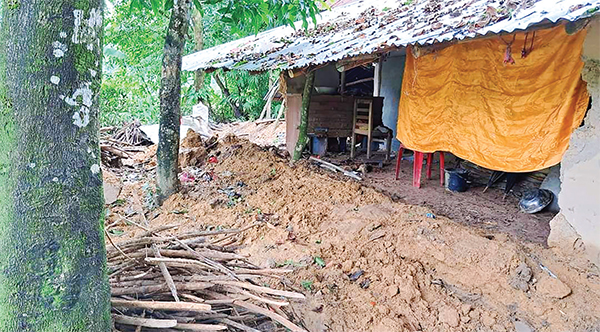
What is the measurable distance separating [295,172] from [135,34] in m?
10.9

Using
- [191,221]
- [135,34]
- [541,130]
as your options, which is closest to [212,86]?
[135,34]

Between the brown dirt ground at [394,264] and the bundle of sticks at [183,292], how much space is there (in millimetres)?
506

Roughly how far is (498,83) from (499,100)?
202mm

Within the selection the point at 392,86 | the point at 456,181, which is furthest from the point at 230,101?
the point at 456,181

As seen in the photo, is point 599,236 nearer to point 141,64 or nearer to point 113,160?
point 113,160

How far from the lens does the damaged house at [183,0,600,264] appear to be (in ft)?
12.5

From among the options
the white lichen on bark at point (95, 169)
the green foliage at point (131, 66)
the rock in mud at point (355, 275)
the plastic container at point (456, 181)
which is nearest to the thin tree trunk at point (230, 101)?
the green foliage at point (131, 66)

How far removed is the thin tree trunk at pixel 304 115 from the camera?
8141 mm

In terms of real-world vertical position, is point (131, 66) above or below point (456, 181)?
above

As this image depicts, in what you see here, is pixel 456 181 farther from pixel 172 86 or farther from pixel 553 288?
pixel 172 86

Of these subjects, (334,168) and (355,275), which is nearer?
(355,275)

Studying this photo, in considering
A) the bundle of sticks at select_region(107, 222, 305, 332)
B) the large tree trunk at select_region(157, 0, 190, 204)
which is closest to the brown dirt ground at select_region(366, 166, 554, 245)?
the large tree trunk at select_region(157, 0, 190, 204)

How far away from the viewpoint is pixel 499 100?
4.95 m

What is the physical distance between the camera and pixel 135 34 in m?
15.2
